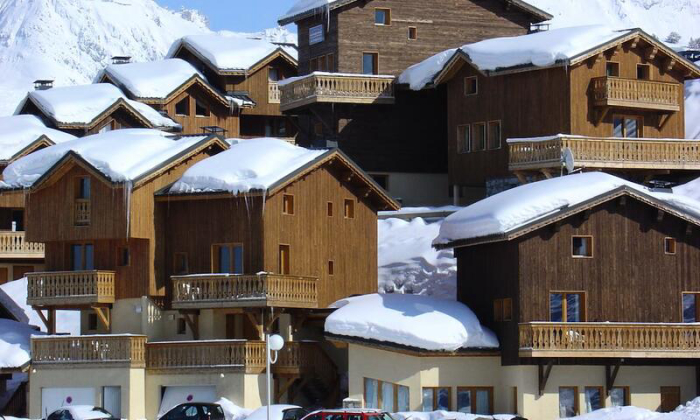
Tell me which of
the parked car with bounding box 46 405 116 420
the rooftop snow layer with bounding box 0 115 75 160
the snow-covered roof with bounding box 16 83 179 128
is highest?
the snow-covered roof with bounding box 16 83 179 128

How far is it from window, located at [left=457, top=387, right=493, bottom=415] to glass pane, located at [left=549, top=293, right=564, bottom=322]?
2.92 meters

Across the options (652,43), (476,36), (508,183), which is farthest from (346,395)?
(476,36)

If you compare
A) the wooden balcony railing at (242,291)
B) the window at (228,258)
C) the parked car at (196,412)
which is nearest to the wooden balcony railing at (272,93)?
the window at (228,258)

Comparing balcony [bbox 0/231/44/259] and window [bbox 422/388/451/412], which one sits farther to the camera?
balcony [bbox 0/231/44/259]

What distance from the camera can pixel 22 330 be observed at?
66.9 metres

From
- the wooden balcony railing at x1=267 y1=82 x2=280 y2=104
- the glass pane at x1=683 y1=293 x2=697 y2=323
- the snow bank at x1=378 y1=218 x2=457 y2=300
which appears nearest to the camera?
the glass pane at x1=683 y1=293 x2=697 y2=323

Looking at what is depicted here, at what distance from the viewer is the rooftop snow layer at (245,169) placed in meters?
62.0

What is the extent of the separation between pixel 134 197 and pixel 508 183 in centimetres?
1705

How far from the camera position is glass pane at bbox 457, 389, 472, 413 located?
187 ft

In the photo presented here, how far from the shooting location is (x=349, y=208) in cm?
6562

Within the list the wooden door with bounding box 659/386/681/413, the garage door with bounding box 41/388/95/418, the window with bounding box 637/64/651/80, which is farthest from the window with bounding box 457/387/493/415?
the window with bounding box 637/64/651/80

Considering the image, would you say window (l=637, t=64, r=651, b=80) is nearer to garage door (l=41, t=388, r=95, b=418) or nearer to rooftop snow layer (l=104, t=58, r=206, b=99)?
garage door (l=41, t=388, r=95, b=418)

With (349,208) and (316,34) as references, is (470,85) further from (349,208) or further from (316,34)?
(349,208)

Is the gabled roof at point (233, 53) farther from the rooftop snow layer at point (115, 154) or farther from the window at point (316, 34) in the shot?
the rooftop snow layer at point (115, 154)
